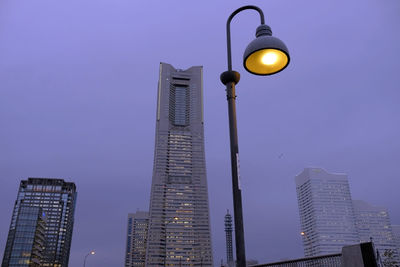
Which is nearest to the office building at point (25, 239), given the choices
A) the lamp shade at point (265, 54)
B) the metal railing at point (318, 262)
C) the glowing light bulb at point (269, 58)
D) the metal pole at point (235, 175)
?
the metal railing at point (318, 262)

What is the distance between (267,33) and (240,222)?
2941mm

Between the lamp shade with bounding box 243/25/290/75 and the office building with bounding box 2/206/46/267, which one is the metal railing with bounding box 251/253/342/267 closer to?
the lamp shade with bounding box 243/25/290/75

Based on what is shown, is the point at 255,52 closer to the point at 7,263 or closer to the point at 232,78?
the point at 232,78

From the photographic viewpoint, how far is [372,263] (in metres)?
8.23

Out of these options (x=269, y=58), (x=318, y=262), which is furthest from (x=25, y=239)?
(x=269, y=58)

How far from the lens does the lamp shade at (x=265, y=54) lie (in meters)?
4.67

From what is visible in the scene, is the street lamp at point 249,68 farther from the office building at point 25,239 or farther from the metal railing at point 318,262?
the office building at point 25,239

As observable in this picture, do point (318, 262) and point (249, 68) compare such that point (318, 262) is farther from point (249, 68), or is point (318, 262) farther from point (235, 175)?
point (249, 68)

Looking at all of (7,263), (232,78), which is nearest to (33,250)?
(7,263)

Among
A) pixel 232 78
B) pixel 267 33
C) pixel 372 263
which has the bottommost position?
pixel 372 263

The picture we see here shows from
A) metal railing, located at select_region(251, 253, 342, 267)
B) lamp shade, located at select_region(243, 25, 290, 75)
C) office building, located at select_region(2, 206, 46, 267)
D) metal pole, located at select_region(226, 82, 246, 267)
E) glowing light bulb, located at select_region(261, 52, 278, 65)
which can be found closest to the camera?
metal pole, located at select_region(226, 82, 246, 267)

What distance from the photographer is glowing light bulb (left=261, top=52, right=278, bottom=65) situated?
4.87m

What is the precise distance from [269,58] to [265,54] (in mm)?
109

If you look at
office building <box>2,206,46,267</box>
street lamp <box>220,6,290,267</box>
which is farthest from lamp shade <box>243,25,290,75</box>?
office building <box>2,206,46,267</box>
